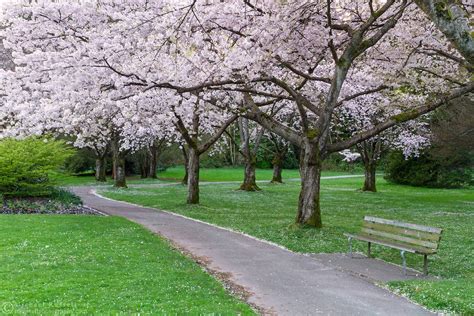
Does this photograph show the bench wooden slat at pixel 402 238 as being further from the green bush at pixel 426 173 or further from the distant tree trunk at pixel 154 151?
the distant tree trunk at pixel 154 151

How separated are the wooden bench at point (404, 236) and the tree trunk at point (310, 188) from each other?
3013 mm

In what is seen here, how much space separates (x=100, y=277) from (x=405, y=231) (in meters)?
5.75

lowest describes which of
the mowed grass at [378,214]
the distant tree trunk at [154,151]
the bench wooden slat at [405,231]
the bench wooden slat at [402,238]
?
the mowed grass at [378,214]

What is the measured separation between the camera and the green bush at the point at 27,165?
17.5 m

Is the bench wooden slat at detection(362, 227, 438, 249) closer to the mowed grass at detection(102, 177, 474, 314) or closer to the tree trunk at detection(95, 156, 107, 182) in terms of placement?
the mowed grass at detection(102, 177, 474, 314)

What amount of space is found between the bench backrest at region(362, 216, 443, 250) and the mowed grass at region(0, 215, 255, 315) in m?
3.90

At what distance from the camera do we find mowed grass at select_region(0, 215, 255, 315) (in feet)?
20.8

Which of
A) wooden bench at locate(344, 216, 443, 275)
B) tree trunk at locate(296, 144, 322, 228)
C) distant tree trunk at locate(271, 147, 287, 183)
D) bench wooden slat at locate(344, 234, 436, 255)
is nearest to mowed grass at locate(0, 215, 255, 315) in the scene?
bench wooden slat at locate(344, 234, 436, 255)

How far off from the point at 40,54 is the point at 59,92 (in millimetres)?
1085

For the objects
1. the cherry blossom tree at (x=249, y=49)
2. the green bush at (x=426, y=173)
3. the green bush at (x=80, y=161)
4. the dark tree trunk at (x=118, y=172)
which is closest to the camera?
the cherry blossom tree at (x=249, y=49)

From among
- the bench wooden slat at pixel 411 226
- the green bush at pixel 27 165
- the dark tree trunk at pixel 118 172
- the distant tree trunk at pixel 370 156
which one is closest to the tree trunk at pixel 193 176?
the green bush at pixel 27 165

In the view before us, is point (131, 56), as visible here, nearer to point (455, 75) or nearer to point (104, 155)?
point (455, 75)

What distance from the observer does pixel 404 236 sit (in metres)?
10.0

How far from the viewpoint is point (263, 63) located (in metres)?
13.9
